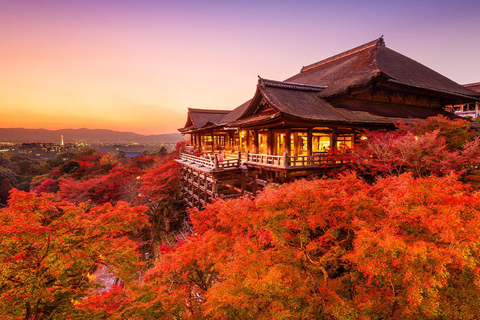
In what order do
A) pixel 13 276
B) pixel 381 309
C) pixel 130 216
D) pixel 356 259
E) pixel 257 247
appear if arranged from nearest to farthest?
pixel 13 276 → pixel 356 259 → pixel 381 309 → pixel 257 247 → pixel 130 216

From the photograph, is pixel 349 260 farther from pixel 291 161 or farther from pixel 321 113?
pixel 321 113

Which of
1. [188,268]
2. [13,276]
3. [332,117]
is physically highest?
[332,117]

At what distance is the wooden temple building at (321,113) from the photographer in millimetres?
13859

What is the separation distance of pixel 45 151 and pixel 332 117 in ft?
525

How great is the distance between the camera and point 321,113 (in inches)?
576

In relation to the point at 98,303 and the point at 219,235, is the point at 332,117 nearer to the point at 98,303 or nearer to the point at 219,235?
the point at 219,235

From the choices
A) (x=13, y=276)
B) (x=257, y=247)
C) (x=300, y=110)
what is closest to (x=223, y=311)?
(x=257, y=247)

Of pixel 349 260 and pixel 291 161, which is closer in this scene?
pixel 349 260

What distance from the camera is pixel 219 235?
926 cm

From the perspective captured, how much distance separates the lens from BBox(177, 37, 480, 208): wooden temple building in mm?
13859

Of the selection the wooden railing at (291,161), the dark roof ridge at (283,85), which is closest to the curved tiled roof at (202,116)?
the dark roof ridge at (283,85)

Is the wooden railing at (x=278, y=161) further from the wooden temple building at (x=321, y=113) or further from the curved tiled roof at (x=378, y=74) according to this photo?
the curved tiled roof at (x=378, y=74)

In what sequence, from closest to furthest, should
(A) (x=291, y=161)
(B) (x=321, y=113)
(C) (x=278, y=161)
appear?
(A) (x=291, y=161)
(C) (x=278, y=161)
(B) (x=321, y=113)

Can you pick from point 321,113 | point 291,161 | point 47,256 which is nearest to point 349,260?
point 291,161
